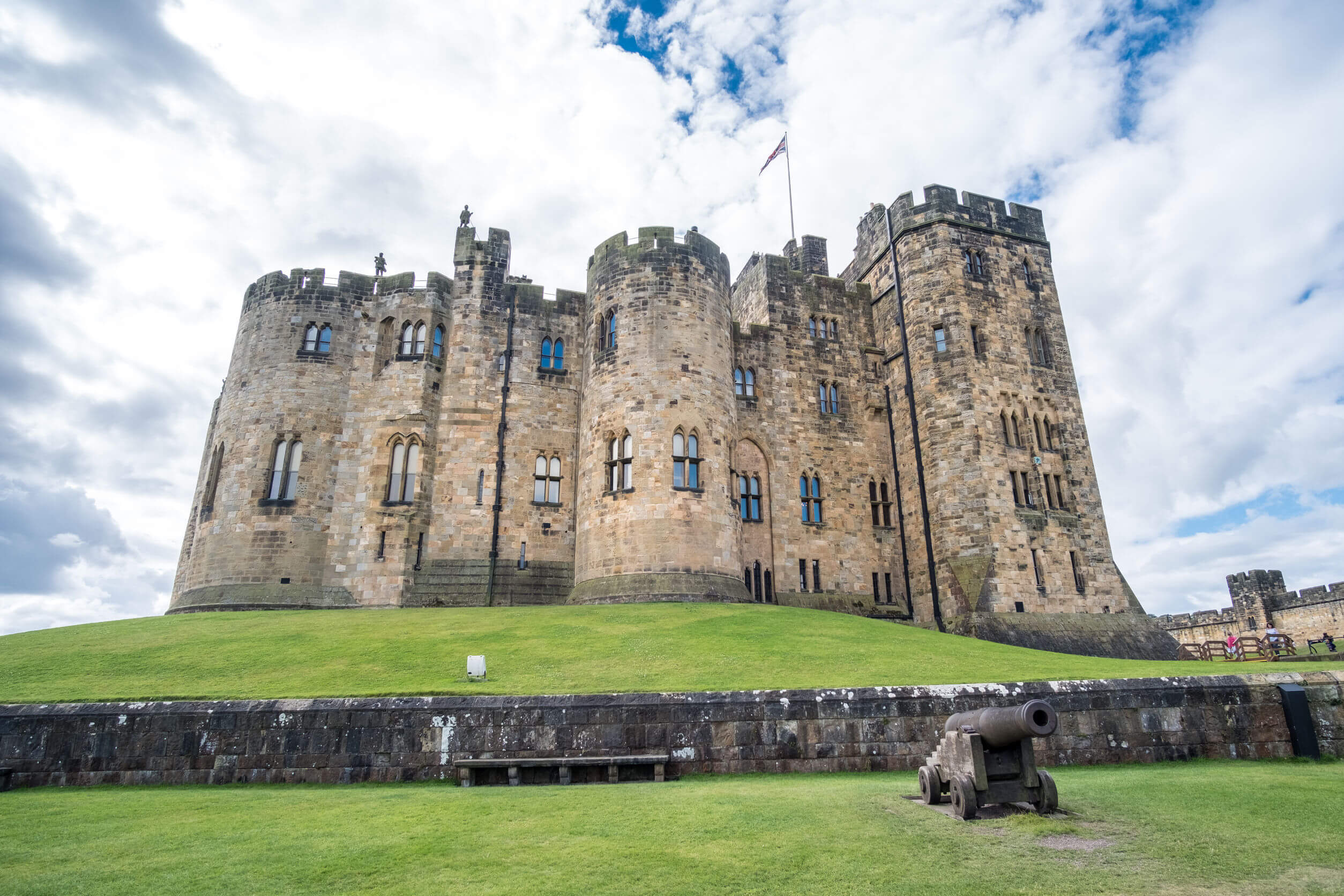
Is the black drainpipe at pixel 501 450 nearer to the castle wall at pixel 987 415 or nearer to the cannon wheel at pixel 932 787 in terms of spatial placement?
the castle wall at pixel 987 415

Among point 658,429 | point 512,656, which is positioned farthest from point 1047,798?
point 658,429

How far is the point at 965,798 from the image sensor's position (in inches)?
268

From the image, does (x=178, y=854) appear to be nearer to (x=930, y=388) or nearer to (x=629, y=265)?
(x=629, y=265)

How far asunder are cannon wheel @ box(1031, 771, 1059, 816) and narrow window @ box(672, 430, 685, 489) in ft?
54.3

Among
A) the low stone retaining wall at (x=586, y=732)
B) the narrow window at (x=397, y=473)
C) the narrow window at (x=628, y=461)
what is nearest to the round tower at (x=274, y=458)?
the narrow window at (x=397, y=473)

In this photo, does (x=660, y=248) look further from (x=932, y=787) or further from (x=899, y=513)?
(x=932, y=787)

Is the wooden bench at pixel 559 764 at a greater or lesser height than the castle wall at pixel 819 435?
lesser

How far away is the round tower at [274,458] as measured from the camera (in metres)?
24.2

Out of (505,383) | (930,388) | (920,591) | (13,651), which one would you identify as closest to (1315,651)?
(920,591)

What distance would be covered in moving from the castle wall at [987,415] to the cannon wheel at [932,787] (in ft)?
57.8

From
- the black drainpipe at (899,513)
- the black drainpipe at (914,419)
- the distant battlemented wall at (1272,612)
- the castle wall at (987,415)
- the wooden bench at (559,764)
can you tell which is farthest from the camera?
the distant battlemented wall at (1272,612)

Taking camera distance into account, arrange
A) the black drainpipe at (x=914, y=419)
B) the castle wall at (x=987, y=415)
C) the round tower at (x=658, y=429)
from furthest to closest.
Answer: the black drainpipe at (x=914, y=419), the castle wall at (x=987, y=415), the round tower at (x=658, y=429)

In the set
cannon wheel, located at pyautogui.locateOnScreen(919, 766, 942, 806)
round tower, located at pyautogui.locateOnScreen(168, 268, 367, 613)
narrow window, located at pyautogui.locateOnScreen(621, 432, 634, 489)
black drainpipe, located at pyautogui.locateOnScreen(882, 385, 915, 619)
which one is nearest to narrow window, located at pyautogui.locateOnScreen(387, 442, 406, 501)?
round tower, located at pyautogui.locateOnScreen(168, 268, 367, 613)

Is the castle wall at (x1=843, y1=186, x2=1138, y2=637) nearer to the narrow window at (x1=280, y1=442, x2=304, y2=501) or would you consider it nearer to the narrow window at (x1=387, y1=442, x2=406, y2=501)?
the narrow window at (x1=387, y1=442, x2=406, y2=501)
